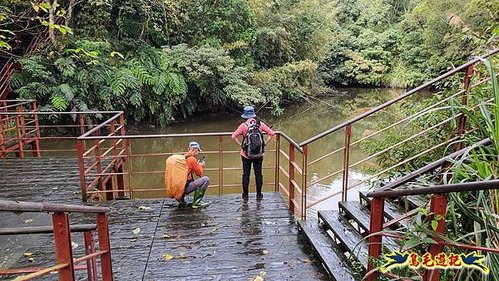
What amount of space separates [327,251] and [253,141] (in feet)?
6.43

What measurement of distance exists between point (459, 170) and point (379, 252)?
2.30ft

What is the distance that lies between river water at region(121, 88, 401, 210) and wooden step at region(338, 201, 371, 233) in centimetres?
230

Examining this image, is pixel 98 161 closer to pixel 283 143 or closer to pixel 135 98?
pixel 135 98

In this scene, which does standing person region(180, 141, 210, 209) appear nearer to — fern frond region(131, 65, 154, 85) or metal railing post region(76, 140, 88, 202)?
metal railing post region(76, 140, 88, 202)

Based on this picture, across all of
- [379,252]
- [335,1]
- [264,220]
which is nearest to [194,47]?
[264,220]

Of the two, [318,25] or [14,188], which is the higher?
[318,25]

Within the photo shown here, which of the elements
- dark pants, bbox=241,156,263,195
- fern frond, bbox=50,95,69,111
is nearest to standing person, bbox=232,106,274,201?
dark pants, bbox=241,156,263,195

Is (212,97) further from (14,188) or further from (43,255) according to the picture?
(43,255)

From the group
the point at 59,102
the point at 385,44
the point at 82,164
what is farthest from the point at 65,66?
the point at 385,44

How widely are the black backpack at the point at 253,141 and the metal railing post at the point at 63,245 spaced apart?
3.53 m

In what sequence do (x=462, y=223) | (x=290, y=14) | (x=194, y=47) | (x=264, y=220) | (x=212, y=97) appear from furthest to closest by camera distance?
(x=290, y=14)
(x=212, y=97)
(x=194, y=47)
(x=264, y=220)
(x=462, y=223)

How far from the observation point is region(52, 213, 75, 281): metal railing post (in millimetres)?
1855

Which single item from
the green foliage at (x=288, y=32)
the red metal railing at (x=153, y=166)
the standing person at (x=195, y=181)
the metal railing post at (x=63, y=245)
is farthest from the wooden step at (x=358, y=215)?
the green foliage at (x=288, y=32)

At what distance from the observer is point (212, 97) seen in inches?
634
